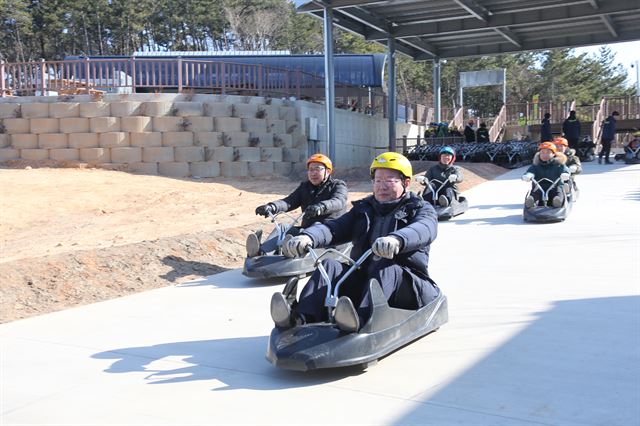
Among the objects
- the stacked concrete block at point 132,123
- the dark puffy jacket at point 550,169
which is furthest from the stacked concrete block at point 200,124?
the dark puffy jacket at point 550,169

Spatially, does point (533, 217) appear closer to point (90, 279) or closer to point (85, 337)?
point (90, 279)

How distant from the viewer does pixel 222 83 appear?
21.8 metres

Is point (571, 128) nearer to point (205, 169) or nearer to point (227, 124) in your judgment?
point (227, 124)

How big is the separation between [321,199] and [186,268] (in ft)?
6.71

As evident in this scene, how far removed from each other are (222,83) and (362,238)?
17101 mm

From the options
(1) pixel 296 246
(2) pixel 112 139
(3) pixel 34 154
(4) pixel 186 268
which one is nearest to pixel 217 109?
(2) pixel 112 139

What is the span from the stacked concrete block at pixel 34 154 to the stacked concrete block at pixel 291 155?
702 centimetres

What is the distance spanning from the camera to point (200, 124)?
21359 millimetres

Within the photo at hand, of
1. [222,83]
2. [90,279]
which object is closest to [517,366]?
[90,279]

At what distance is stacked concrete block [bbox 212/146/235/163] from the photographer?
2148 cm

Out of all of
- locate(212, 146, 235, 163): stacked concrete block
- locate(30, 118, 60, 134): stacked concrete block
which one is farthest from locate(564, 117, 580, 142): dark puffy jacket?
locate(30, 118, 60, 134): stacked concrete block

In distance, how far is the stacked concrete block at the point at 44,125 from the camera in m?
20.9

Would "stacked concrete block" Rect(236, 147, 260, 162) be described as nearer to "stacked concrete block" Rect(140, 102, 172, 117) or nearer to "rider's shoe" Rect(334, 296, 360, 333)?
"stacked concrete block" Rect(140, 102, 172, 117)

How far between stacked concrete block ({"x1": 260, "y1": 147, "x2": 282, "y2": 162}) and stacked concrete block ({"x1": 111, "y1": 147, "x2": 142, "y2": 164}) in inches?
147
